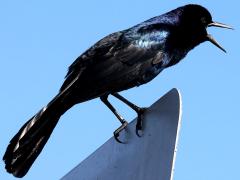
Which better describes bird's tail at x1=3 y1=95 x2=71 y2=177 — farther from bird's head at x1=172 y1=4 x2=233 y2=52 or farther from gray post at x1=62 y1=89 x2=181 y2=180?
bird's head at x1=172 y1=4 x2=233 y2=52

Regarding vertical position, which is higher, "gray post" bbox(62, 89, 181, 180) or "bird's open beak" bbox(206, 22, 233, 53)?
"gray post" bbox(62, 89, 181, 180)

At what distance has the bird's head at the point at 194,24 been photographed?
20.3 feet

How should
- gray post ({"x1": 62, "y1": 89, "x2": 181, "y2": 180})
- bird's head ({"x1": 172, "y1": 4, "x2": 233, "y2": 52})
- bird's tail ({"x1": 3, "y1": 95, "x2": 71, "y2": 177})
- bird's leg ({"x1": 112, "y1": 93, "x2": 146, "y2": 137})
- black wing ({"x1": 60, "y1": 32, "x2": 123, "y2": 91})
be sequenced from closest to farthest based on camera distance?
gray post ({"x1": 62, "y1": 89, "x2": 181, "y2": 180})
bird's leg ({"x1": 112, "y1": 93, "x2": 146, "y2": 137})
bird's tail ({"x1": 3, "y1": 95, "x2": 71, "y2": 177})
black wing ({"x1": 60, "y1": 32, "x2": 123, "y2": 91})
bird's head ({"x1": 172, "y1": 4, "x2": 233, "y2": 52})

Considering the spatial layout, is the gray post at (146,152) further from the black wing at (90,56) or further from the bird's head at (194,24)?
the bird's head at (194,24)

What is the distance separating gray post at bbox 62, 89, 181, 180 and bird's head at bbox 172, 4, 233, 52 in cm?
310

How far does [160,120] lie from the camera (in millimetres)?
2582

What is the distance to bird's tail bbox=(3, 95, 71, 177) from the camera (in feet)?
12.5

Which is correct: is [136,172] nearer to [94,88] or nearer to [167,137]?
[167,137]

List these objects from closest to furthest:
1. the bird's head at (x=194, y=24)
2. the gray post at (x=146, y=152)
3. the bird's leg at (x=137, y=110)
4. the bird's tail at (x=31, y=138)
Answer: the gray post at (x=146, y=152)
the bird's leg at (x=137, y=110)
the bird's tail at (x=31, y=138)
the bird's head at (x=194, y=24)

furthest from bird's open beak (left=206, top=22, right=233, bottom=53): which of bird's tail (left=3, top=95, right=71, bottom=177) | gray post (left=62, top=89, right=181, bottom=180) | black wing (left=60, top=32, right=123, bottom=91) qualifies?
gray post (left=62, top=89, right=181, bottom=180)

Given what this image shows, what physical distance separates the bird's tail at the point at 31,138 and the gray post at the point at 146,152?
0.62 metres

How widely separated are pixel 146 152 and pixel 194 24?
4014 mm

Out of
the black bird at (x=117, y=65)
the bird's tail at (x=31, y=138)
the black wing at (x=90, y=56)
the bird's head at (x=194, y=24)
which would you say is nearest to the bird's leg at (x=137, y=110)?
the black bird at (x=117, y=65)

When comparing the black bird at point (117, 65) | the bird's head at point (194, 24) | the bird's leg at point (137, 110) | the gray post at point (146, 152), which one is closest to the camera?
the gray post at point (146, 152)
